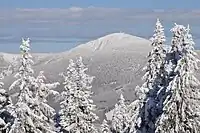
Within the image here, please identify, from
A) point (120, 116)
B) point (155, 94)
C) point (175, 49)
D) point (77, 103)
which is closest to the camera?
point (175, 49)

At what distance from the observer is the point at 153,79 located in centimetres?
2902

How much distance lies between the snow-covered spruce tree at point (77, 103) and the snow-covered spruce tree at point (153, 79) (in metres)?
2.64

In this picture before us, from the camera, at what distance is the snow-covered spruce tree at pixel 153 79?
27969 mm

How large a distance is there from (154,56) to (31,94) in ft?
25.2

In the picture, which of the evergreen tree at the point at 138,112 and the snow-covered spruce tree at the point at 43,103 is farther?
the evergreen tree at the point at 138,112

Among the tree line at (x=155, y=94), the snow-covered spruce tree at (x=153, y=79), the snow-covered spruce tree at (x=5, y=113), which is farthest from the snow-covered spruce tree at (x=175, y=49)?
the snow-covered spruce tree at (x=5, y=113)

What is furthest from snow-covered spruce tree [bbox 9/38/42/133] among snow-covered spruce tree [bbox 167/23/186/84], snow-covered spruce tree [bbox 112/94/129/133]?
snow-covered spruce tree [bbox 112/94/129/133]

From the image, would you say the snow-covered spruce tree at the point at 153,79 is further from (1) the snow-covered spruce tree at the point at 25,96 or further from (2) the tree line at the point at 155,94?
(1) the snow-covered spruce tree at the point at 25,96

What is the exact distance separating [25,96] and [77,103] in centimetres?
671

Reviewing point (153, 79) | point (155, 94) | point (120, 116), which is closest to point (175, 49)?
point (155, 94)

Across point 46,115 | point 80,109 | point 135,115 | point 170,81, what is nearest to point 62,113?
point 80,109

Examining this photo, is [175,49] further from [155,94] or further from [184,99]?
[155,94]

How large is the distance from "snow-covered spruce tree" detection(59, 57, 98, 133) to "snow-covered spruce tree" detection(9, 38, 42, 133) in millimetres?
5976

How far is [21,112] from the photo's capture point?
2350 centimetres
